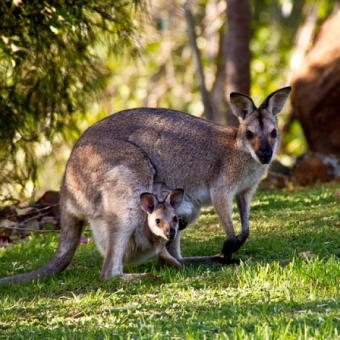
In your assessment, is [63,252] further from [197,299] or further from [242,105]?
[242,105]

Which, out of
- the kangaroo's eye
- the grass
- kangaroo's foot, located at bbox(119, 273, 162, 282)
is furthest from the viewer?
the kangaroo's eye

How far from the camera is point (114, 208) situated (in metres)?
5.86

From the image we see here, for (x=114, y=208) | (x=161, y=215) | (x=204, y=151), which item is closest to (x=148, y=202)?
(x=161, y=215)

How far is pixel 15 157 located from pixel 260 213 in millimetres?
3513

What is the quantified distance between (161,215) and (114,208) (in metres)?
0.40

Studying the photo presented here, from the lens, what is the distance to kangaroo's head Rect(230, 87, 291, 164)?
20.7 ft

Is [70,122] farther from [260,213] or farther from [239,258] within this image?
[239,258]

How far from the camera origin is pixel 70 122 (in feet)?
32.8

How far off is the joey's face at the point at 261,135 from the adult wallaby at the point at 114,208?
854mm

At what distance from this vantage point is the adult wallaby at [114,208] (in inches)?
229

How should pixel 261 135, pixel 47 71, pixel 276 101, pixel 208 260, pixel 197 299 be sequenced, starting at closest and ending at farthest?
pixel 197 299 → pixel 208 260 → pixel 261 135 → pixel 276 101 → pixel 47 71

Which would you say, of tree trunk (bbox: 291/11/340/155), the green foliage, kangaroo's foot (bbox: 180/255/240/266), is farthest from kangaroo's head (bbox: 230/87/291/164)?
tree trunk (bbox: 291/11/340/155)

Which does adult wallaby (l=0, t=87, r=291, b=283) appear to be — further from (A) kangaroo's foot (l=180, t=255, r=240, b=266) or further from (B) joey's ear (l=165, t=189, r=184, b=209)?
(B) joey's ear (l=165, t=189, r=184, b=209)

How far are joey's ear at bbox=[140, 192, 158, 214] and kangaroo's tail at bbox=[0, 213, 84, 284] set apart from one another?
28.7 inches
